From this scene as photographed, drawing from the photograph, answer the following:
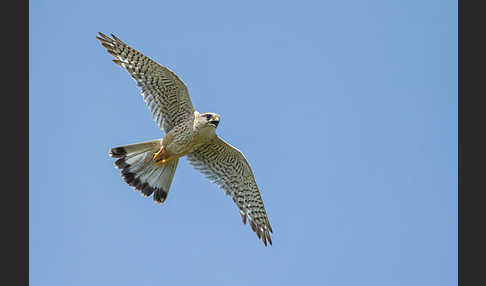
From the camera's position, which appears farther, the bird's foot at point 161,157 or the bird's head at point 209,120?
the bird's foot at point 161,157

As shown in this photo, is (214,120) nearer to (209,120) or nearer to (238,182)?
(209,120)

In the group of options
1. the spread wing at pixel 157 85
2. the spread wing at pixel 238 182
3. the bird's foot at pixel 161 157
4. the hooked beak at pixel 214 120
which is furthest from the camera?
the spread wing at pixel 238 182

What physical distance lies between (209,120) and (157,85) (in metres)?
1.06

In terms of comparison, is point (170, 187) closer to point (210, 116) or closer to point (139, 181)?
point (139, 181)

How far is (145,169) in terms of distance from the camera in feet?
38.1

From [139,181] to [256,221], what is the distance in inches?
84.5

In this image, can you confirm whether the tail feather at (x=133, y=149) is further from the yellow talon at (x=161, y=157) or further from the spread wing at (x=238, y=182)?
the spread wing at (x=238, y=182)

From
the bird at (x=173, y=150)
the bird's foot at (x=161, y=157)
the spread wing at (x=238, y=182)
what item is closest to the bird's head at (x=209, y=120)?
the bird at (x=173, y=150)

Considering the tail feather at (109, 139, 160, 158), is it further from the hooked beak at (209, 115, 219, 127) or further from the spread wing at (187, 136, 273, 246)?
the hooked beak at (209, 115, 219, 127)

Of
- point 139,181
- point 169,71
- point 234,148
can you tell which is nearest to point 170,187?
point 139,181

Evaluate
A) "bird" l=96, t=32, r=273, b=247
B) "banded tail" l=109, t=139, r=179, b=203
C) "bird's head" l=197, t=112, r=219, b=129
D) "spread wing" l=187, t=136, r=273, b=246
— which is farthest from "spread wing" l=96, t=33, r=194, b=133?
"spread wing" l=187, t=136, r=273, b=246

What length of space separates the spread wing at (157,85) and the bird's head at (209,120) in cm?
27

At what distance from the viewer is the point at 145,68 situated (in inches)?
437

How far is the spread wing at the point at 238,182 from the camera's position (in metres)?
11.9
